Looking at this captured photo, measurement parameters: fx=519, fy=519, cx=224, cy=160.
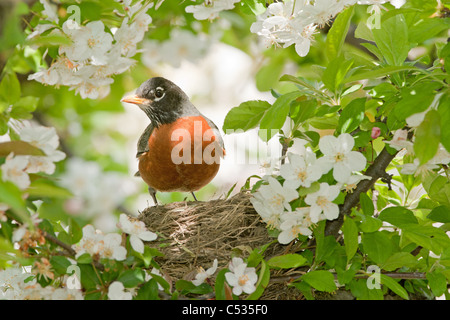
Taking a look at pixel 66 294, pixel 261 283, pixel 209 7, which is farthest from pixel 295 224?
pixel 209 7

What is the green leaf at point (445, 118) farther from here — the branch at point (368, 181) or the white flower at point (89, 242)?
the white flower at point (89, 242)

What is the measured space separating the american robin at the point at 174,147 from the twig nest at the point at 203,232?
14.9 inches

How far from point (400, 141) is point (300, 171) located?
11.4 inches

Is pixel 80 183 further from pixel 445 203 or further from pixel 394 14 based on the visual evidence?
pixel 445 203

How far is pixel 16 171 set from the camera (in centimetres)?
113

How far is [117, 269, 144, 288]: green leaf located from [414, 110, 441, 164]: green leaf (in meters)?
0.76

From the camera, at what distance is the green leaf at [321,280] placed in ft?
4.83

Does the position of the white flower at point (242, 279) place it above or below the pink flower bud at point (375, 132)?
below

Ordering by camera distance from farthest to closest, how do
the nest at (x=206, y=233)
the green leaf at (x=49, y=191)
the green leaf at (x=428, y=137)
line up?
the nest at (x=206, y=233)
the green leaf at (x=428, y=137)
the green leaf at (x=49, y=191)

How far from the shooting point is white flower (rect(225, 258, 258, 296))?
144 cm

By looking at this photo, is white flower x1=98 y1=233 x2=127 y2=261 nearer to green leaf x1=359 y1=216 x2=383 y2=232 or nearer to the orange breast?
green leaf x1=359 y1=216 x2=383 y2=232

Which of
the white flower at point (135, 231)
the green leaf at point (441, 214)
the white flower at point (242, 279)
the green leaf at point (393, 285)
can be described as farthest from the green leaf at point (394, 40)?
the white flower at point (135, 231)

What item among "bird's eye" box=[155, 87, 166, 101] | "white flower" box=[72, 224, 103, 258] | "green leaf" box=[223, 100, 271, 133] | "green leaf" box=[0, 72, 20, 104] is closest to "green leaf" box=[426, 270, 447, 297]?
"green leaf" box=[223, 100, 271, 133]

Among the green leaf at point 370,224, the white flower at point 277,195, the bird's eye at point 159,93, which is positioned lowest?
the green leaf at point 370,224
